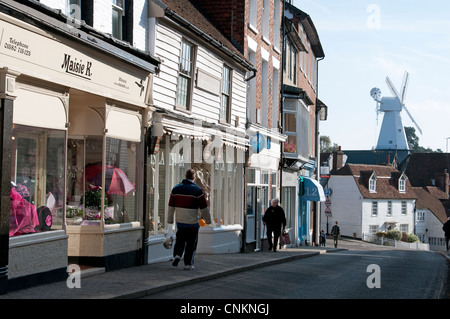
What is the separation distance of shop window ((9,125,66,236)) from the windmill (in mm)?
104406

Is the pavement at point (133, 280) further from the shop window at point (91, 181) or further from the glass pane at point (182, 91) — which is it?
the glass pane at point (182, 91)

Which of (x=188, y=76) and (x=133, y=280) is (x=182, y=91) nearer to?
(x=188, y=76)

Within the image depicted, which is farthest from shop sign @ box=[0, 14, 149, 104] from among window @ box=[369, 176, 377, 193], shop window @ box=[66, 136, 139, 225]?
window @ box=[369, 176, 377, 193]

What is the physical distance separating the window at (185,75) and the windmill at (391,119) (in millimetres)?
98171

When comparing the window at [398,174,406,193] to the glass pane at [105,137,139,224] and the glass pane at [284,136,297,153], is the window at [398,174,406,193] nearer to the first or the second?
the glass pane at [284,136,297,153]

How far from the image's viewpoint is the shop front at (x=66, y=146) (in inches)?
379

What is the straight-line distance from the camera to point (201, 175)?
18688 millimetres

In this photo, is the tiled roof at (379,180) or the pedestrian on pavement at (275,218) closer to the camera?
the pedestrian on pavement at (275,218)

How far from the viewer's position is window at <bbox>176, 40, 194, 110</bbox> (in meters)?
16.6

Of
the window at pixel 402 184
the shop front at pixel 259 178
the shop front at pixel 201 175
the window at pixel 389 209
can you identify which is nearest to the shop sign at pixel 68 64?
the shop front at pixel 201 175

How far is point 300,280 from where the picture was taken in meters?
12.7
